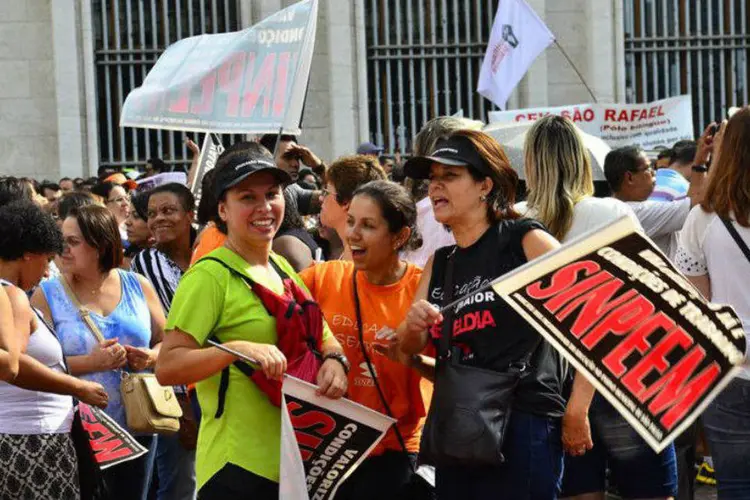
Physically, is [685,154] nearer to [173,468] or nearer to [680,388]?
[173,468]

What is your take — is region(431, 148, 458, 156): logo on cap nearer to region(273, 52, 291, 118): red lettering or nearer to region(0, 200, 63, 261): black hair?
region(0, 200, 63, 261): black hair

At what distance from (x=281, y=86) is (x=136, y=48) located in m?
10.1

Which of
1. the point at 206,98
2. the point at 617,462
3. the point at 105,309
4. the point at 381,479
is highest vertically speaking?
the point at 206,98

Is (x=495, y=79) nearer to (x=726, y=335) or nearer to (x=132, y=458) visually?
(x=132, y=458)

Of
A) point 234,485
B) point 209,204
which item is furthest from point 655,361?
point 209,204

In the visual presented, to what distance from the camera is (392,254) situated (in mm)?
5453

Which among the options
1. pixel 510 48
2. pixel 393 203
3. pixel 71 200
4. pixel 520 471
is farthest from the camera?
pixel 510 48

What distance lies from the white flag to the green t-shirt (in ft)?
36.8

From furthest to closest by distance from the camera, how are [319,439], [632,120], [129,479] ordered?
[632,120], [129,479], [319,439]

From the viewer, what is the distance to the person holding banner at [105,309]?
21.3ft

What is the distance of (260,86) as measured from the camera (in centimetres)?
951

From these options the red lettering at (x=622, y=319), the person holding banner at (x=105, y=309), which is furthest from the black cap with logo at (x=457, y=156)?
the person holding banner at (x=105, y=309)

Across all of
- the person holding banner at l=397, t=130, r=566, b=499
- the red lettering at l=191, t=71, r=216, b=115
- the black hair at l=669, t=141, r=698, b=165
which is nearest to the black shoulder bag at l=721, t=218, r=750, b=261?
the person holding banner at l=397, t=130, r=566, b=499

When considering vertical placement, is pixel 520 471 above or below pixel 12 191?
below
